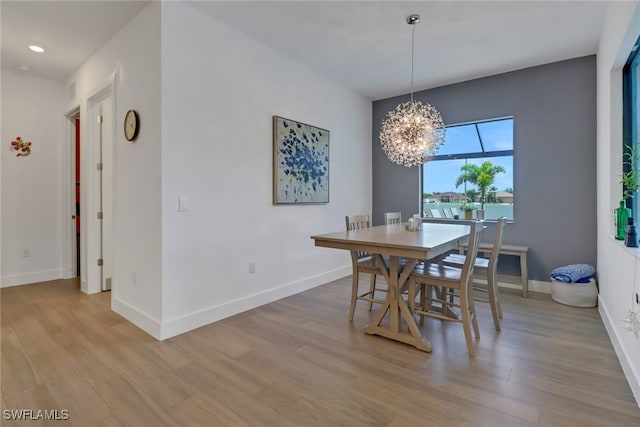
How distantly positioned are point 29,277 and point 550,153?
6.91m

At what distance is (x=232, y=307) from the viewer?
10.1 feet

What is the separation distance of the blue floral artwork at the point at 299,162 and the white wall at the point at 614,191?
289cm

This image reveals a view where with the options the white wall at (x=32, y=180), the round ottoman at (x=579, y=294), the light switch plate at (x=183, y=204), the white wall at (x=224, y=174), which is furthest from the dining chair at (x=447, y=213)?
the white wall at (x=32, y=180)

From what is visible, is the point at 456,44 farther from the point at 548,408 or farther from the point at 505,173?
the point at 548,408

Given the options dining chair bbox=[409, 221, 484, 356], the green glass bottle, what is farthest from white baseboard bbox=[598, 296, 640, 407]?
dining chair bbox=[409, 221, 484, 356]

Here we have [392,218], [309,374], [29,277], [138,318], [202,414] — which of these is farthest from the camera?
[29,277]

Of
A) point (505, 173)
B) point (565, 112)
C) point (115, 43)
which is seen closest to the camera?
point (115, 43)

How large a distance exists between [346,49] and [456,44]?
1.17m

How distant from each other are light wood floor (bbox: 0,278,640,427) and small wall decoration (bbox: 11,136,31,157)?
2.33 metres

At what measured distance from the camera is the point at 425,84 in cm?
451

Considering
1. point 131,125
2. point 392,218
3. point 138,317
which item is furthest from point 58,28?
point 392,218

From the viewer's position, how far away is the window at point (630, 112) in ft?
8.23

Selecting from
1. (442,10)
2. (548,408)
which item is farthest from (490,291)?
(442,10)

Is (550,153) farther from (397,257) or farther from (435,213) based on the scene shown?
(397,257)
